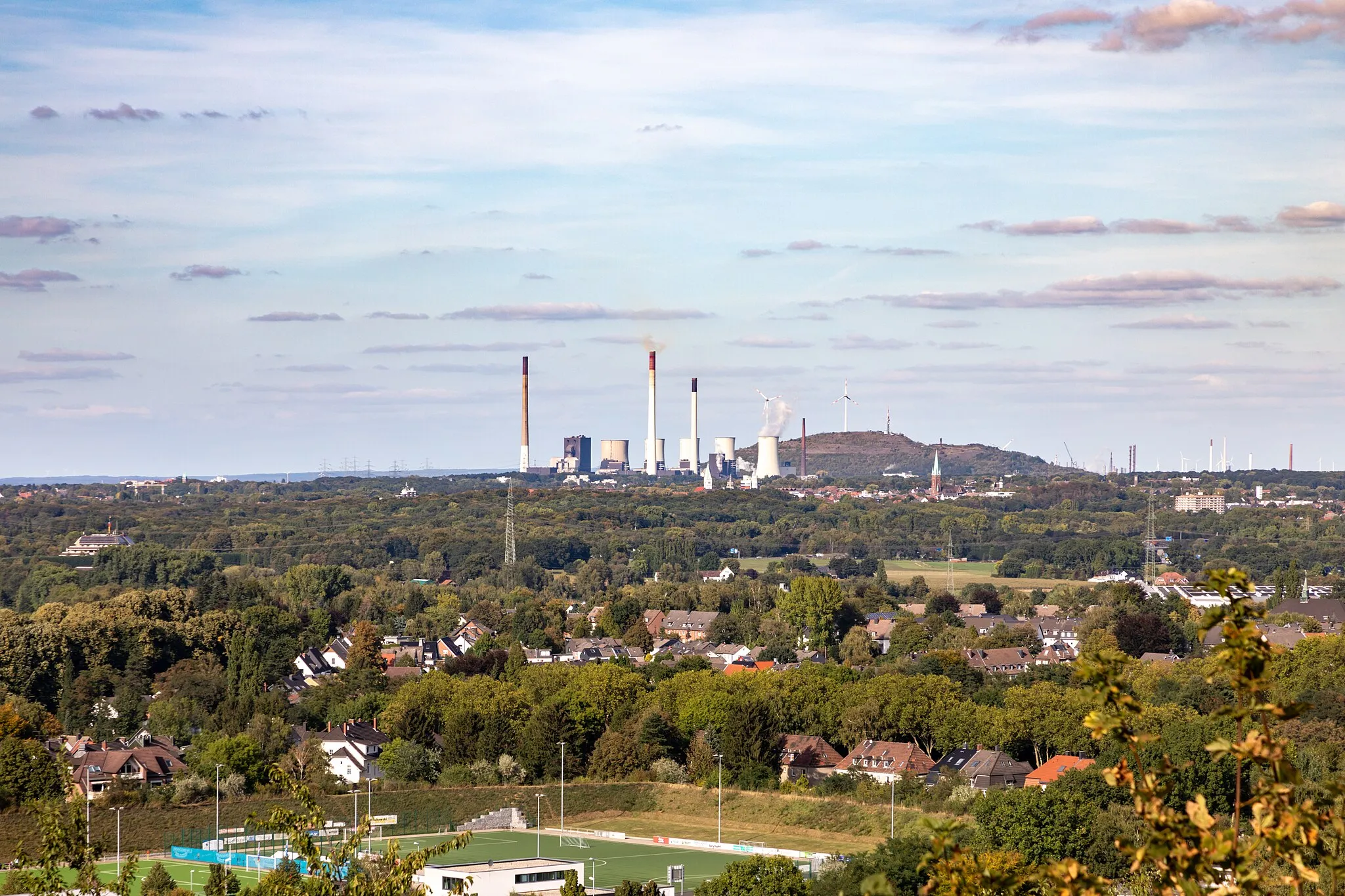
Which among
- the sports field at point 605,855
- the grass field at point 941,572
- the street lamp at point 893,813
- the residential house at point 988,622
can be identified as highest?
the grass field at point 941,572

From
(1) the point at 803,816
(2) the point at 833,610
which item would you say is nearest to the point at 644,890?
(1) the point at 803,816

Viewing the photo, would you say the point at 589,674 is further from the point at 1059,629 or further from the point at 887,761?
the point at 1059,629

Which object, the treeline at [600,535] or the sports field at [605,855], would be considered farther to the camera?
the treeline at [600,535]

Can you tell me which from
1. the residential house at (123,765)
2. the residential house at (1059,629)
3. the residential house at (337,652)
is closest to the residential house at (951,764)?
the residential house at (123,765)

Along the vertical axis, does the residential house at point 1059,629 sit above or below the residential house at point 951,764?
above

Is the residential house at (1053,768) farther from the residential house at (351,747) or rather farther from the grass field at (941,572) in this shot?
the grass field at (941,572)

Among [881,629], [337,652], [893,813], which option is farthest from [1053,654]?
[893,813]
